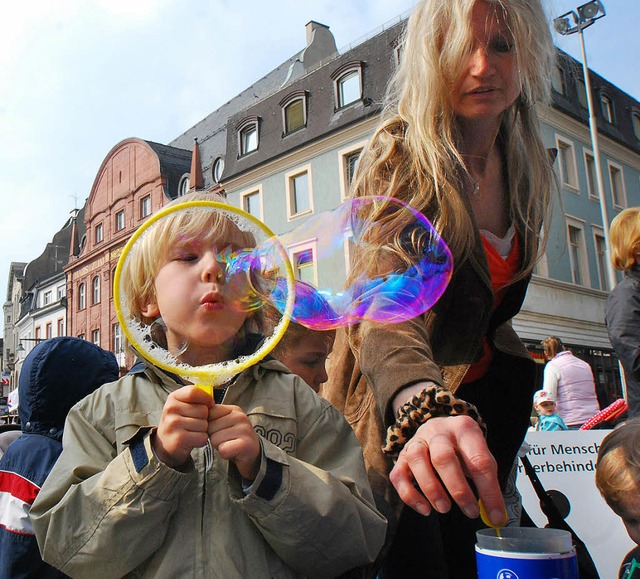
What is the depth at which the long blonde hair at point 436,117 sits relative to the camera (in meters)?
1.44

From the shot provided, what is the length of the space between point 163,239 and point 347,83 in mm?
18102

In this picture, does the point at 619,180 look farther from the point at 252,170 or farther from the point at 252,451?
the point at 252,451

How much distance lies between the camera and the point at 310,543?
4.37ft

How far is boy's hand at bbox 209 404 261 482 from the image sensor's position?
1178 mm

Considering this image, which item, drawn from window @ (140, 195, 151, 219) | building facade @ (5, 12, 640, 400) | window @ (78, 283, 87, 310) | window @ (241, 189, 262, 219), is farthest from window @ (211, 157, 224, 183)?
window @ (78, 283, 87, 310)

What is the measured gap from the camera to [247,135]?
21688mm

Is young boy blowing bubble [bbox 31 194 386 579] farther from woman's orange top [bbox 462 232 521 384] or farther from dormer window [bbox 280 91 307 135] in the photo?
dormer window [bbox 280 91 307 135]

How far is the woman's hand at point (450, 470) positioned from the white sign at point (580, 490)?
8.19 ft

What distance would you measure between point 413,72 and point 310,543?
1.12m

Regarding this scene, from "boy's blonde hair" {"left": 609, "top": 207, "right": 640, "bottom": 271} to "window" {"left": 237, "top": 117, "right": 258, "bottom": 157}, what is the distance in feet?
62.4

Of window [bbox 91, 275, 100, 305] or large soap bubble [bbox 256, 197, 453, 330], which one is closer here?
large soap bubble [bbox 256, 197, 453, 330]

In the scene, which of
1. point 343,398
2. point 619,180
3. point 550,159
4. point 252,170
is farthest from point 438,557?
point 619,180

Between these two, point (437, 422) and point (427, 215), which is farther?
point (427, 215)

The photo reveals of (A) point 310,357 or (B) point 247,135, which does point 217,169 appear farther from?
(A) point 310,357
